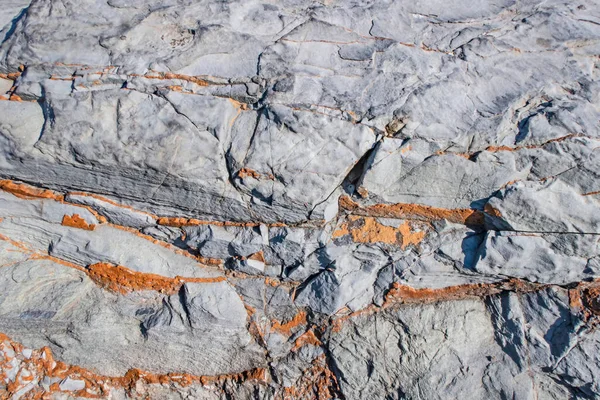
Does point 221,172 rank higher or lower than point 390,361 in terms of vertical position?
higher

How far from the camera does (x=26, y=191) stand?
4.31 meters

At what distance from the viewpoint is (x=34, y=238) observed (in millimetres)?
4480

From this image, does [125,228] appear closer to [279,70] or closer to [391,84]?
[279,70]

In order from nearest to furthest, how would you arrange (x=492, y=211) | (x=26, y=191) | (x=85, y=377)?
(x=492, y=211)
(x=26, y=191)
(x=85, y=377)

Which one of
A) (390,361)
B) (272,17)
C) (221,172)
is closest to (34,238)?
(221,172)

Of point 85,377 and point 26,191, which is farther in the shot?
point 85,377

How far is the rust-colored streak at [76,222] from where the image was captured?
4.38 meters

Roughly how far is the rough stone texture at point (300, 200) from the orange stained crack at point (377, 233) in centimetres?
2

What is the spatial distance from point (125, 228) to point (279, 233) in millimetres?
1536

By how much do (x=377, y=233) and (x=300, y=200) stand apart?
82 cm

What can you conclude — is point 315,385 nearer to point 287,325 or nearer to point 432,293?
point 287,325

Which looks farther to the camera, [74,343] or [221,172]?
[74,343]

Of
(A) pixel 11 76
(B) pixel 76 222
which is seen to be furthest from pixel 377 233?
(A) pixel 11 76

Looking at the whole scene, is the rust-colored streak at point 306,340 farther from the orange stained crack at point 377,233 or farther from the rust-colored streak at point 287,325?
the orange stained crack at point 377,233
